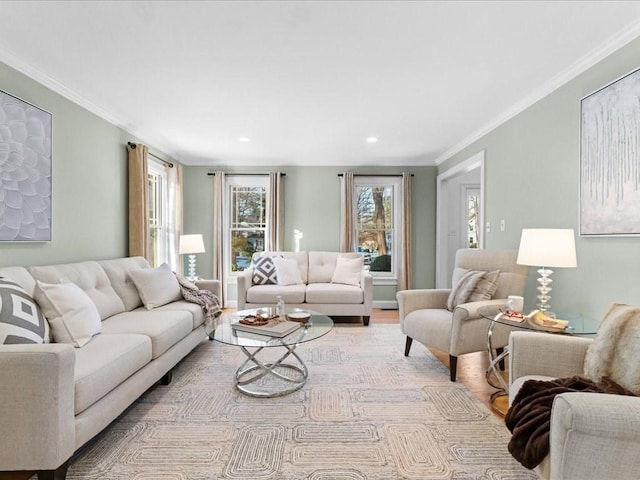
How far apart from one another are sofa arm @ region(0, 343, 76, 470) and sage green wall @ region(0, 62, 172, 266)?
4.38 ft

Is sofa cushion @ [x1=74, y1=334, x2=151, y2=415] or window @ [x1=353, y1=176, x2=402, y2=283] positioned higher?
window @ [x1=353, y1=176, x2=402, y2=283]

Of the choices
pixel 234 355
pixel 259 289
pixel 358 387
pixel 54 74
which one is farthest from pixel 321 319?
pixel 54 74

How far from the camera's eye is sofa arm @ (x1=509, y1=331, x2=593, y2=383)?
176 centimetres

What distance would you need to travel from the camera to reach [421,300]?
3.33 metres

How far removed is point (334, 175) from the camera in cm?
564

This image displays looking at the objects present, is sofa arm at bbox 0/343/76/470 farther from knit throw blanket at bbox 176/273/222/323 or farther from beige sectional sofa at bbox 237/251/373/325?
beige sectional sofa at bbox 237/251/373/325

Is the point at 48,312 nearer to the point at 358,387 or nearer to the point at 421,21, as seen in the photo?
the point at 358,387

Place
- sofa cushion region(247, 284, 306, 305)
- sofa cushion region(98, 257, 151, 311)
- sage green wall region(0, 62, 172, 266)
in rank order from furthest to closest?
sofa cushion region(247, 284, 306, 305) → sofa cushion region(98, 257, 151, 311) → sage green wall region(0, 62, 172, 266)

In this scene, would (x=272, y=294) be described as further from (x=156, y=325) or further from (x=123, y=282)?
(x=156, y=325)

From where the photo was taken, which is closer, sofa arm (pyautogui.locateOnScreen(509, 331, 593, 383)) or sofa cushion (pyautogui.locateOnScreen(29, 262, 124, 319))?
sofa arm (pyautogui.locateOnScreen(509, 331, 593, 383))

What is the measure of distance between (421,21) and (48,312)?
9.23 feet

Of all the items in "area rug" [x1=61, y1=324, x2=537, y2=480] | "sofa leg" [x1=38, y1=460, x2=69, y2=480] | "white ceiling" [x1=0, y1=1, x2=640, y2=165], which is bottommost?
"area rug" [x1=61, y1=324, x2=537, y2=480]

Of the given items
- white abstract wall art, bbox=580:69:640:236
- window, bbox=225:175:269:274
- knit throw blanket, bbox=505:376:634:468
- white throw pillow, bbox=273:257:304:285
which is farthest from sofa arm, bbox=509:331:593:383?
window, bbox=225:175:269:274

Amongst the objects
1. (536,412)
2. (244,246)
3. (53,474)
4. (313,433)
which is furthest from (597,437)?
(244,246)
